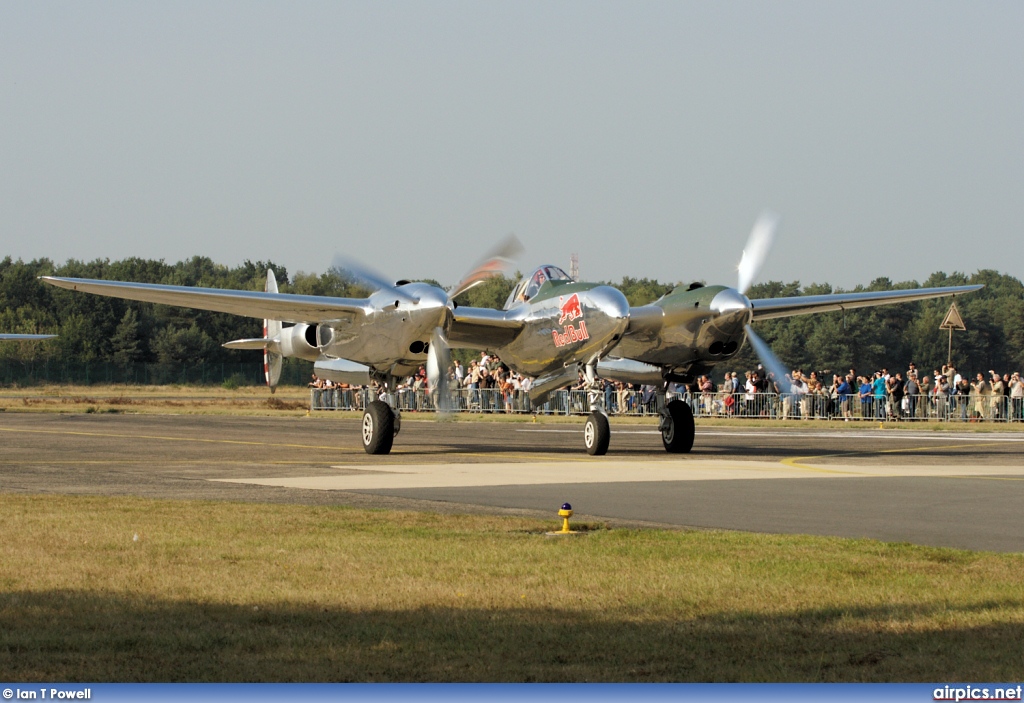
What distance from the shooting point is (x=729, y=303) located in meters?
22.3

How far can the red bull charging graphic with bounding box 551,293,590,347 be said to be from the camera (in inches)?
903

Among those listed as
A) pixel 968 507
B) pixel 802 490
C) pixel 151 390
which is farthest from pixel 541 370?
pixel 151 390

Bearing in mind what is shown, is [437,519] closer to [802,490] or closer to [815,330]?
[802,490]

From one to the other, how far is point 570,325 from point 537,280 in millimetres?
2117

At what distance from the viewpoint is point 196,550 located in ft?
31.4

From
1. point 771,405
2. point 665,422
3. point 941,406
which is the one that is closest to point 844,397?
point 771,405

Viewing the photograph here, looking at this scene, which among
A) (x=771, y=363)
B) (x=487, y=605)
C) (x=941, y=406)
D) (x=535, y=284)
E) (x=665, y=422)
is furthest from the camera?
(x=941, y=406)

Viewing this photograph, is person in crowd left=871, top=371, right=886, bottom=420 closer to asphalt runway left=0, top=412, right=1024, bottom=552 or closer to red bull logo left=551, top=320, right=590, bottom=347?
asphalt runway left=0, top=412, right=1024, bottom=552

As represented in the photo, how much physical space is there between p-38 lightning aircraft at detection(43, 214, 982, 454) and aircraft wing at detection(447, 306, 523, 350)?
0.08ft

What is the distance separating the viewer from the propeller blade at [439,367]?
21.9 metres

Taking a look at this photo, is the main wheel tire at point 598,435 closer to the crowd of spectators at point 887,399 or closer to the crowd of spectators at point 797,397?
the crowd of spectators at point 797,397

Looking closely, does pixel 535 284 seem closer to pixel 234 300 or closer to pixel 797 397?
pixel 234 300

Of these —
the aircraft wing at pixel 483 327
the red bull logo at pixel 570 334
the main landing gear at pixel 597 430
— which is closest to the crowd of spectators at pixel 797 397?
the aircraft wing at pixel 483 327

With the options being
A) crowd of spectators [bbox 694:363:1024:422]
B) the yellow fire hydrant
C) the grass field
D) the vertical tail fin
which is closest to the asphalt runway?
the yellow fire hydrant
